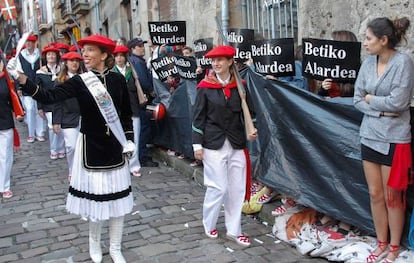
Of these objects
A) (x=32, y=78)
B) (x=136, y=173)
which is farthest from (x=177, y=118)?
(x=32, y=78)

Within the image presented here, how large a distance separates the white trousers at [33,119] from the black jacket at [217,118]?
22.6ft

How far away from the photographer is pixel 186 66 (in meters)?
7.22

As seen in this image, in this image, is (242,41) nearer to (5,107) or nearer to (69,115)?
(69,115)

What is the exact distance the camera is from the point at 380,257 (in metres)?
3.75

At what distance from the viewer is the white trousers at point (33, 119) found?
1044 centimetres

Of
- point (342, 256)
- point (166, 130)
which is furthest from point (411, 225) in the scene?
point (166, 130)

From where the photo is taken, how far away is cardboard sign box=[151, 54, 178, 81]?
25.6ft

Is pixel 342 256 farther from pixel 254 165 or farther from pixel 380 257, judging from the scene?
pixel 254 165

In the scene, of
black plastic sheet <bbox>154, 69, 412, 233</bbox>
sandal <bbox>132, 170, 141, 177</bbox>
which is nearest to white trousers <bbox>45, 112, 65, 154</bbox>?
sandal <bbox>132, 170, 141, 177</bbox>

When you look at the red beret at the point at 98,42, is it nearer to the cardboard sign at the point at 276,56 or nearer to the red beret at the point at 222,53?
the red beret at the point at 222,53

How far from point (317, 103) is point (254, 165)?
4.39ft

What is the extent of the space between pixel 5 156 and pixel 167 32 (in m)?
3.37

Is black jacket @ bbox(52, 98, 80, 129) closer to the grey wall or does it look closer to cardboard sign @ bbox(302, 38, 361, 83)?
the grey wall

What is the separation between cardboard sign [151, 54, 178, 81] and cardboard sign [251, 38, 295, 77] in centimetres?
280
